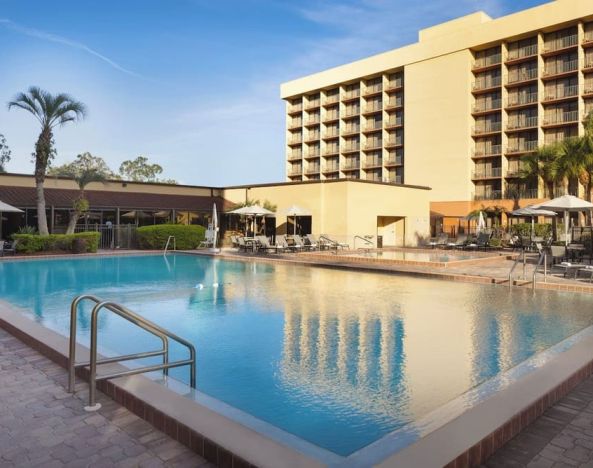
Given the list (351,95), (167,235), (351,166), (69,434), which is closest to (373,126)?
(351,166)

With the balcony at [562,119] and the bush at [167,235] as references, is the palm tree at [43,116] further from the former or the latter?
the balcony at [562,119]

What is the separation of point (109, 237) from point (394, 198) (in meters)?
16.7

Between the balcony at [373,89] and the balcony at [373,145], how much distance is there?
17.7 feet

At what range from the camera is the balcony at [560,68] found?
1565 inches

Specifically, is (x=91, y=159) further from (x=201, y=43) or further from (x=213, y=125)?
(x=201, y=43)

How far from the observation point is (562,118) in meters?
40.4

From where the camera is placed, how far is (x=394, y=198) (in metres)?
28.9

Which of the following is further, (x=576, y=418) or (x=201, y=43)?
(x=201, y=43)

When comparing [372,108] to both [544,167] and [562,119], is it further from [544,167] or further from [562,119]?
[544,167]

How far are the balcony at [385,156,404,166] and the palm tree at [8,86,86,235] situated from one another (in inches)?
1379

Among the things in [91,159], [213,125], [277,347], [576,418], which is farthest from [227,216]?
[91,159]

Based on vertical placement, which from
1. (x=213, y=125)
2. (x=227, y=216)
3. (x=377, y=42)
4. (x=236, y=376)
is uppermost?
(x=377, y=42)

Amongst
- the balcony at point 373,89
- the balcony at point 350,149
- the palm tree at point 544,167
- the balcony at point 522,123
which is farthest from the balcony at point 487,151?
the balcony at point 350,149

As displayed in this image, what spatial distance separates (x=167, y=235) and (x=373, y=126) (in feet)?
115
